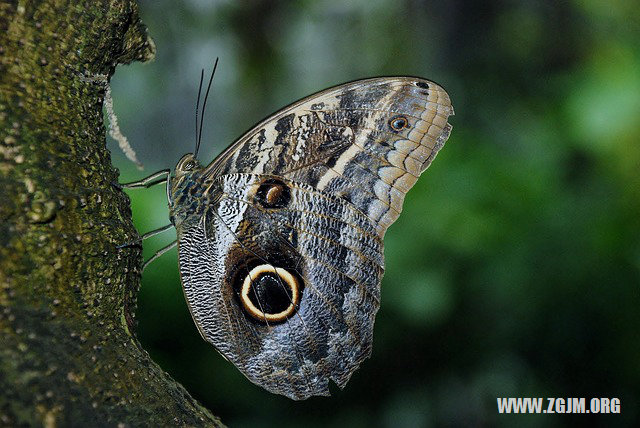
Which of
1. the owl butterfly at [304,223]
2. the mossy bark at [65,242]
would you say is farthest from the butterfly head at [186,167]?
the mossy bark at [65,242]

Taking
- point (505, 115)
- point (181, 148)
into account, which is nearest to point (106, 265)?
point (505, 115)

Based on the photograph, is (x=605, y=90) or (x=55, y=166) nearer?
(x=55, y=166)

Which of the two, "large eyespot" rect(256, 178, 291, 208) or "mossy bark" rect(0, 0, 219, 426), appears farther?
"large eyespot" rect(256, 178, 291, 208)

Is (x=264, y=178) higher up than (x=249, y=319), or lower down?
higher up

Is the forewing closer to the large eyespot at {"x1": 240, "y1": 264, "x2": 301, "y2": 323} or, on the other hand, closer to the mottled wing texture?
the mottled wing texture

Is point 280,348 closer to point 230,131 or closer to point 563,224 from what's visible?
point 563,224

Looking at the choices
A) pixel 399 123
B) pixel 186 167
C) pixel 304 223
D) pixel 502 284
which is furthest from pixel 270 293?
pixel 502 284

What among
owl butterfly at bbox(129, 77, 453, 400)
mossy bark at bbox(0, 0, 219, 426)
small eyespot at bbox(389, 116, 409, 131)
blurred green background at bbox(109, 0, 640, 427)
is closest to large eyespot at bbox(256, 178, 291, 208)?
owl butterfly at bbox(129, 77, 453, 400)
